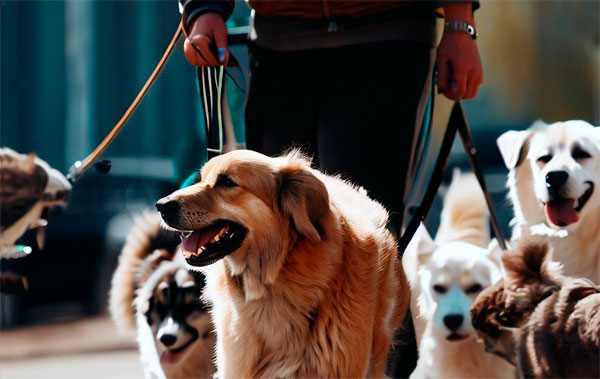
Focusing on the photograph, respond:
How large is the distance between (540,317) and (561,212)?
0.55 meters

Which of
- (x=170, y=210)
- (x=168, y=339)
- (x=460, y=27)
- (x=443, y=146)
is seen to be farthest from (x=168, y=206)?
(x=168, y=339)

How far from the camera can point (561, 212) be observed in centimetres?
337

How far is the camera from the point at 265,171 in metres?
2.37

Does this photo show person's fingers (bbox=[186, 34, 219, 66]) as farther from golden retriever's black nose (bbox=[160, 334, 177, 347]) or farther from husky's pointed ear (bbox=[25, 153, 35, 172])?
husky's pointed ear (bbox=[25, 153, 35, 172])

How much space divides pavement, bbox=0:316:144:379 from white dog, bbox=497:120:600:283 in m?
2.23

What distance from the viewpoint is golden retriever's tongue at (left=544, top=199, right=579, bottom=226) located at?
3.34m

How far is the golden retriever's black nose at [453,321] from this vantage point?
3605 mm

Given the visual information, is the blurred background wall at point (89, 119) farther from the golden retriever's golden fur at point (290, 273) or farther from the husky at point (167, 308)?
the golden retriever's golden fur at point (290, 273)

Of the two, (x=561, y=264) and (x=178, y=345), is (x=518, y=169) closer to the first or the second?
(x=561, y=264)

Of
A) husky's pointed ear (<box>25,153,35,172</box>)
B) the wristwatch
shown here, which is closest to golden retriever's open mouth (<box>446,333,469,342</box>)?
the wristwatch

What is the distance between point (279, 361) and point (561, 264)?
1507mm

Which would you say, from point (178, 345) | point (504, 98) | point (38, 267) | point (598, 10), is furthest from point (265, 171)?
point (38, 267)

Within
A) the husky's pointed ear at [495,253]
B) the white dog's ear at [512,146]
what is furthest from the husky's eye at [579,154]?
the husky's pointed ear at [495,253]

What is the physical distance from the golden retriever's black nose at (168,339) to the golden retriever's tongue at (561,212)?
1.75m
